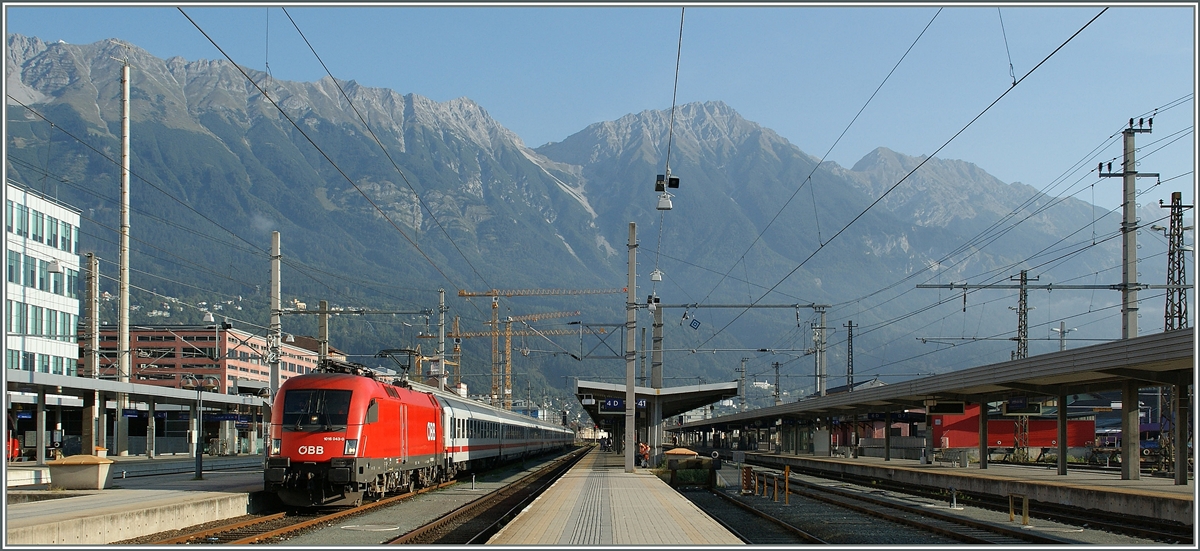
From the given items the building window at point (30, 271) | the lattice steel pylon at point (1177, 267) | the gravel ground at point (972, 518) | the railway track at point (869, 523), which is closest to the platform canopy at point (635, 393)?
the railway track at point (869, 523)

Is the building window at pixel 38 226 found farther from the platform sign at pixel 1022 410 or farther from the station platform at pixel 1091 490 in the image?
the platform sign at pixel 1022 410

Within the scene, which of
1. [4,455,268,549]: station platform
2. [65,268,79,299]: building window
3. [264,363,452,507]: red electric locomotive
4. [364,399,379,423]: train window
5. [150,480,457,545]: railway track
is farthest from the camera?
[65,268,79,299]: building window

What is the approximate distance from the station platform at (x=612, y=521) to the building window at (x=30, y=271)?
38.2m

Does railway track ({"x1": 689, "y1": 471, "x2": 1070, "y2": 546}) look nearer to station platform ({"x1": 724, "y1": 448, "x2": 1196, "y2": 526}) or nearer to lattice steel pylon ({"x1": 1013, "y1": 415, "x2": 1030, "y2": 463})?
station platform ({"x1": 724, "y1": 448, "x2": 1196, "y2": 526})

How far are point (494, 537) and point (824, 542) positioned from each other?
572 centimetres

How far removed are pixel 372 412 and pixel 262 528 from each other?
16.8 ft

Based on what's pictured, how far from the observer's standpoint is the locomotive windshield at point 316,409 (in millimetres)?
22609

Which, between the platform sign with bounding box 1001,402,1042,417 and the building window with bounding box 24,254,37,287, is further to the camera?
the building window with bounding box 24,254,37,287

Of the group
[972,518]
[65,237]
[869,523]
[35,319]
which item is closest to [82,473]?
[869,523]

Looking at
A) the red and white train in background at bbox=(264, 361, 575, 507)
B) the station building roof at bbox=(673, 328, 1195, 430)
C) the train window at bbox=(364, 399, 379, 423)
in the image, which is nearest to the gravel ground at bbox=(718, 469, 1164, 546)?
the station building roof at bbox=(673, 328, 1195, 430)

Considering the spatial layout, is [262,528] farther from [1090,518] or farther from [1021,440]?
[1021,440]

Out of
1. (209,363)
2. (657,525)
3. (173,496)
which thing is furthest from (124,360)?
(209,363)

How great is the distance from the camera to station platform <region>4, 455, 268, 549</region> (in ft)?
46.3

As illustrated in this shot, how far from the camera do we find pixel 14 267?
53.2 metres
